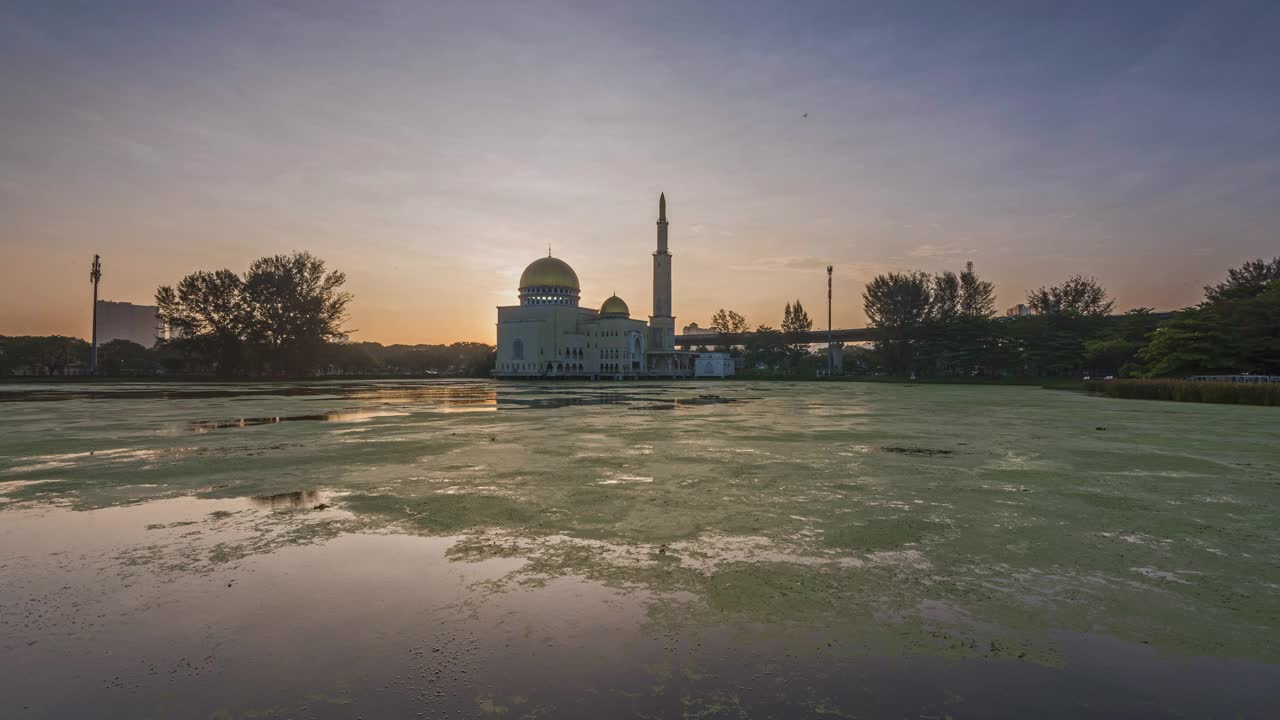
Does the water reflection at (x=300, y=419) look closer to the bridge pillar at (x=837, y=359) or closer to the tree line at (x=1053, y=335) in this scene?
the tree line at (x=1053, y=335)

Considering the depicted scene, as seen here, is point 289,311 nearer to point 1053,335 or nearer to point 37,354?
point 37,354

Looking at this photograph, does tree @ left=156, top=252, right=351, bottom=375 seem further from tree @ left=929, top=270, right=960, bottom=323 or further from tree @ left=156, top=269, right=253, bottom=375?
tree @ left=929, top=270, right=960, bottom=323

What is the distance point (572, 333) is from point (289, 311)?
40348mm

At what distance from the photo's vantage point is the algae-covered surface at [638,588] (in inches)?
162

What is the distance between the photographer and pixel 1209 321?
4519cm

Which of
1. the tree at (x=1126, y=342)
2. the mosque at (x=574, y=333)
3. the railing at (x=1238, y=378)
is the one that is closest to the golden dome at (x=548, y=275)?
the mosque at (x=574, y=333)

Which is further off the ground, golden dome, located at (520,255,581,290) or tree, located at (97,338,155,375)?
golden dome, located at (520,255,581,290)

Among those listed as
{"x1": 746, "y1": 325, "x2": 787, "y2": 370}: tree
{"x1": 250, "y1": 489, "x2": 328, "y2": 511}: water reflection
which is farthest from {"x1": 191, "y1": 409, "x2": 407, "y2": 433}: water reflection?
{"x1": 746, "y1": 325, "x2": 787, "y2": 370}: tree

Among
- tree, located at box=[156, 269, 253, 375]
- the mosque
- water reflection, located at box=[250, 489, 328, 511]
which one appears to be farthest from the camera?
the mosque

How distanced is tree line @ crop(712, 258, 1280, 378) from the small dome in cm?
2681

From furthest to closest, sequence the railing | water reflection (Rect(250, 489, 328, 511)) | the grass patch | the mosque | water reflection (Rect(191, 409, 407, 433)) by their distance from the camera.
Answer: the mosque → the railing → the grass patch → water reflection (Rect(191, 409, 407, 433)) → water reflection (Rect(250, 489, 328, 511))

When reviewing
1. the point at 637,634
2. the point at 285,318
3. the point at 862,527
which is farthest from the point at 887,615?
the point at 285,318

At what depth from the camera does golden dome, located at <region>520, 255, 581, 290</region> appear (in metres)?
105

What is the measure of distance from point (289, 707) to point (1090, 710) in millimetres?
4998
